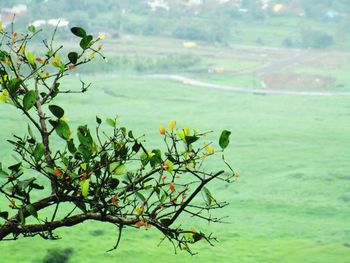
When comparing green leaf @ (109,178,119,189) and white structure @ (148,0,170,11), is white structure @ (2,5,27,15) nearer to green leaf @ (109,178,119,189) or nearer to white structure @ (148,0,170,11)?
white structure @ (148,0,170,11)

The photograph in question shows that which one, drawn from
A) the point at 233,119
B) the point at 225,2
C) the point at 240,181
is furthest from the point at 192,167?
the point at 225,2

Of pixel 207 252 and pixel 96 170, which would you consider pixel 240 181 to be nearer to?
pixel 207 252

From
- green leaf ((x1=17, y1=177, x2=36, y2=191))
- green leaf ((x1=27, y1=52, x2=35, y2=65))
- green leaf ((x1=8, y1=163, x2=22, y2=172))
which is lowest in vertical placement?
green leaf ((x1=17, y1=177, x2=36, y2=191))

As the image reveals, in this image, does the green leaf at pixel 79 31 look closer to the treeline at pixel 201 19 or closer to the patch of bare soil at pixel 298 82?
the patch of bare soil at pixel 298 82

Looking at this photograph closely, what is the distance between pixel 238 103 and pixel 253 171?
15.7 feet

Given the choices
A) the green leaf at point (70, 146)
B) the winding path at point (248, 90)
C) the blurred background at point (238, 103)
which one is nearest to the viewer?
the green leaf at point (70, 146)

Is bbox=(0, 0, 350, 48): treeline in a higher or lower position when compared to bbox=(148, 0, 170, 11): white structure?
lower

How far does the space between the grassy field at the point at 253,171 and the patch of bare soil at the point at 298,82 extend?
161 cm

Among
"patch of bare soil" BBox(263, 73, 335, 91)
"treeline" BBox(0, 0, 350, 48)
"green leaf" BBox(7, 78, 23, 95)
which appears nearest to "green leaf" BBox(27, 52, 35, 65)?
"green leaf" BBox(7, 78, 23, 95)

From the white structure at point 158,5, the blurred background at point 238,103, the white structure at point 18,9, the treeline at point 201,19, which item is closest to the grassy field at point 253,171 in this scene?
the blurred background at point 238,103

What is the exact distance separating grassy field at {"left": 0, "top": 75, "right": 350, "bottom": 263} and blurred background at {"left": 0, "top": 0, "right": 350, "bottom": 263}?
23mm

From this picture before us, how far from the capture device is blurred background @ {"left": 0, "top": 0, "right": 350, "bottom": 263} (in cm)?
730

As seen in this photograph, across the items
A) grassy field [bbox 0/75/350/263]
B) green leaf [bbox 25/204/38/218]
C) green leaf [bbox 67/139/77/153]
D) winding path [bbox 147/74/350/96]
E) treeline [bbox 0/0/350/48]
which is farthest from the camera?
treeline [bbox 0/0/350/48]

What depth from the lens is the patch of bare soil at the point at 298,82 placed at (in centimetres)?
1728
